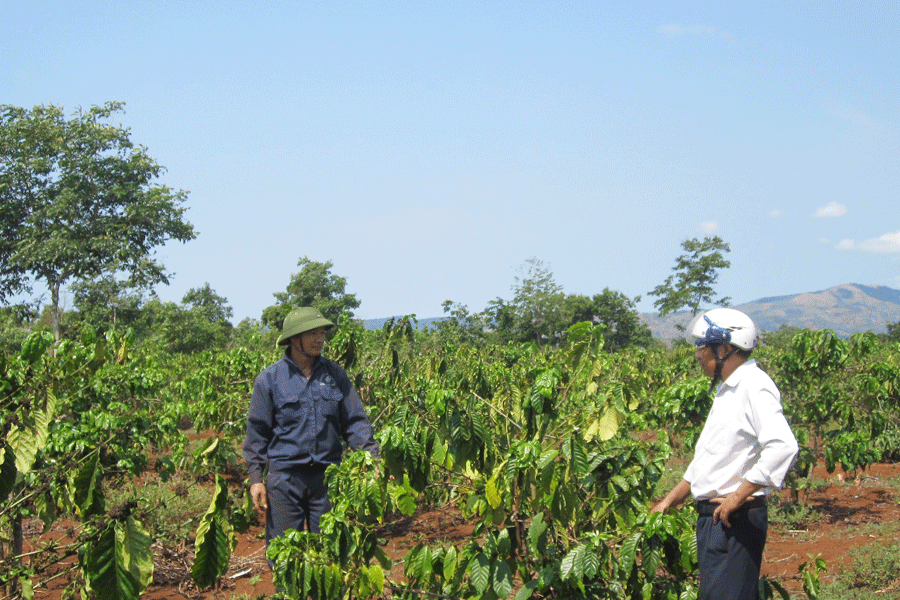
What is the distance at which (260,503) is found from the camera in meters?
3.31

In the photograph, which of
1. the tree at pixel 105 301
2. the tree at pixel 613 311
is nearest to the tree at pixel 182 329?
the tree at pixel 105 301

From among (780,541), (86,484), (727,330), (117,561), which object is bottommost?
(780,541)

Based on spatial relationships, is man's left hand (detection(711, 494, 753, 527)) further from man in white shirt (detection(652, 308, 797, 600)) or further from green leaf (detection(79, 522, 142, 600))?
green leaf (detection(79, 522, 142, 600))

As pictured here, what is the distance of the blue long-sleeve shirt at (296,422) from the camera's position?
A: 3357 mm

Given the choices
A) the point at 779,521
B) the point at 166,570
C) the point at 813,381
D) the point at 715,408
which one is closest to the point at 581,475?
the point at 715,408

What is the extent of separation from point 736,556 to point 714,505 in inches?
6.5

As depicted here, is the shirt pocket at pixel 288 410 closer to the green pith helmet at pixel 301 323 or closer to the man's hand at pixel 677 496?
the green pith helmet at pixel 301 323

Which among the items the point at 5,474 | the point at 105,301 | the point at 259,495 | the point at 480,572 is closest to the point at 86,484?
the point at 5,474

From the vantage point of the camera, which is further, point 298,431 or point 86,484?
point 298,431

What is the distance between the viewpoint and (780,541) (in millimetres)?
5785

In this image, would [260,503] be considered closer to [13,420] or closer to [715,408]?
[13,420]

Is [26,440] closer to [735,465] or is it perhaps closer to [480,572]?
[480,572]

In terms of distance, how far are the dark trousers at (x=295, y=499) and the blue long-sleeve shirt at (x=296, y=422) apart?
5 centimetres

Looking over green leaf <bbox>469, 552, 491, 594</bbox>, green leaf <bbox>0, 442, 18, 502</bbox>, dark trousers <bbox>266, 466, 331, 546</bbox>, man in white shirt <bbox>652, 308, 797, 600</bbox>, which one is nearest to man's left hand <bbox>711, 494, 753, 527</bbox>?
man in white shirt <bbox>652, 308, 797, 600</bbox>
